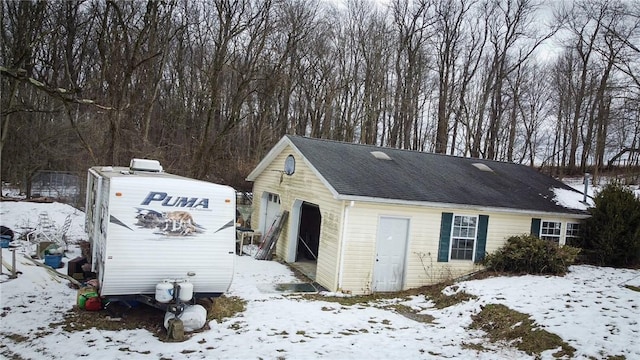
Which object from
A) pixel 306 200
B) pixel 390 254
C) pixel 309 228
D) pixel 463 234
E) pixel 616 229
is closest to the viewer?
pixel 390 254

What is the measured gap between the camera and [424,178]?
13.5 metres

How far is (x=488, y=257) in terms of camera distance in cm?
1277

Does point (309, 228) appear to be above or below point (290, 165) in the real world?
below

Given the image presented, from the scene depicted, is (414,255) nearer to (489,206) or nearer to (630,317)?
(489,206)

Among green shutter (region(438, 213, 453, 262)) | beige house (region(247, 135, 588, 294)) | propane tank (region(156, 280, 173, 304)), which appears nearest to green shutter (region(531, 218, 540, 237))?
beige house (region(247, 135, 588, 294))

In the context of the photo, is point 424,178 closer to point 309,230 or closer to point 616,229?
point 309,230

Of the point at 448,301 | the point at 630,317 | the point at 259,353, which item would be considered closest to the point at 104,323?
the point at 259,353

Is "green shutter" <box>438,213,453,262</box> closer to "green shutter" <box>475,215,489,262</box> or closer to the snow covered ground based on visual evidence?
"green shutter" <box>475,215,489,262</box>

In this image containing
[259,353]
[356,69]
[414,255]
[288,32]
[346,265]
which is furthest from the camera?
[356,69]

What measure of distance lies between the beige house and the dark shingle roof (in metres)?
0.04

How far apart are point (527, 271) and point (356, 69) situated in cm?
2017

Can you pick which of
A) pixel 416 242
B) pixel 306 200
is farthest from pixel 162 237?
pixel 416 242

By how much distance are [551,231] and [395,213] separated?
5.86 metres

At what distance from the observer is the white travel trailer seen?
7.35 meters
